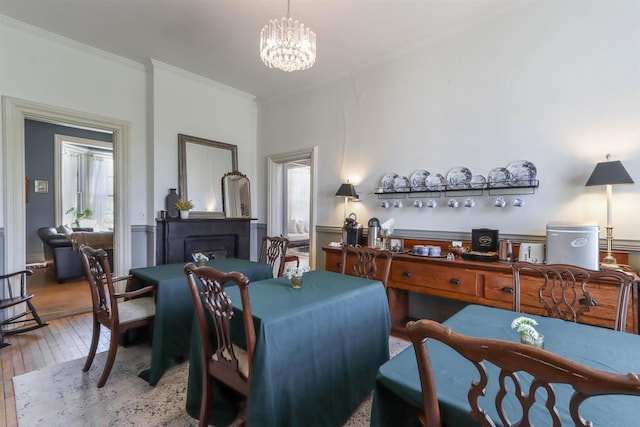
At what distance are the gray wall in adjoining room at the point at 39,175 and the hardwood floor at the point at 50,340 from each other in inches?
104

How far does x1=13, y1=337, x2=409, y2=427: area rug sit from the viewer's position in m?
1.81

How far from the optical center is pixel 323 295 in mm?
1832

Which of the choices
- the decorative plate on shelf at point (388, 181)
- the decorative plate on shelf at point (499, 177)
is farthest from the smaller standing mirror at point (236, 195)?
the decorative plate on shelf at point (499, 177)

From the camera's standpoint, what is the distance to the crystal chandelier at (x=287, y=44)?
7.53 feet

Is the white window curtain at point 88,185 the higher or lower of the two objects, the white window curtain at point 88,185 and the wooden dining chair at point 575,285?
the higher

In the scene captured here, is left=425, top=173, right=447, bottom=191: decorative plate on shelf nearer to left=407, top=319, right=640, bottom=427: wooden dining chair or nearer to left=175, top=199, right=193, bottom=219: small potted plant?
left=407, top=319, right=640, bottom=427: wooden dining chair

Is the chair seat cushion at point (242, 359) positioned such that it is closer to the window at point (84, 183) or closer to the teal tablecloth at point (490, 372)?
the teal tablecloth at point (490, 372)

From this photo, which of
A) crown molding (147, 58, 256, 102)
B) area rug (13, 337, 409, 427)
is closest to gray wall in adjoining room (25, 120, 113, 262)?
crown molding (147, 58, 256, 102)

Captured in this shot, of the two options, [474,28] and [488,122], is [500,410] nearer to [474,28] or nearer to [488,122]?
[488,122]

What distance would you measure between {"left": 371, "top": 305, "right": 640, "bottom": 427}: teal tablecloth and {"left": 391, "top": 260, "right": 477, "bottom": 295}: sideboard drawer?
1108 millimetres

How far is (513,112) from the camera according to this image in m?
2.79

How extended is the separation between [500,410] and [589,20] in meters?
3.18

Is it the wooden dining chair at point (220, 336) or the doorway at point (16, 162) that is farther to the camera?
the doorway at point (16, 162)

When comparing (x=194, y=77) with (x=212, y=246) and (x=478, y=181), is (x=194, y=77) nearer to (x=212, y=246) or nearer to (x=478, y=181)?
(x=212, y=246)
